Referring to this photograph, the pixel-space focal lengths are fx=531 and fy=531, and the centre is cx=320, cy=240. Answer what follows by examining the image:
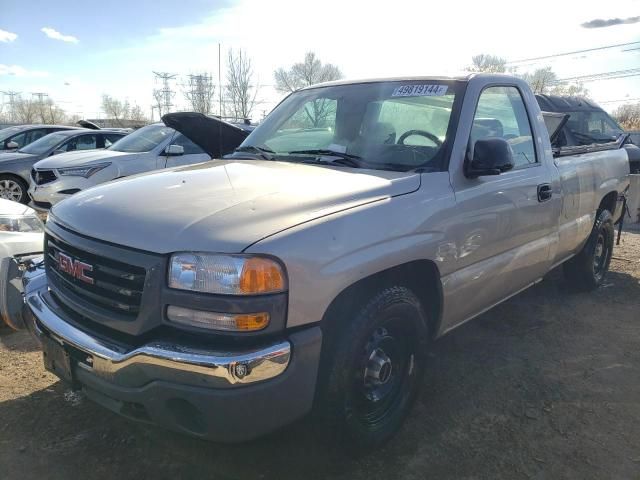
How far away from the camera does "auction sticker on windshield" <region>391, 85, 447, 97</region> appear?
3.31 metres

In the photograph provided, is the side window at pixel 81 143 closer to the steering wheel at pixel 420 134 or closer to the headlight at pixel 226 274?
the steering wheel at pixel 420 134

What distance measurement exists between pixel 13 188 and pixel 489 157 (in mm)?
9882

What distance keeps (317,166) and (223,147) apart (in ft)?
5.80

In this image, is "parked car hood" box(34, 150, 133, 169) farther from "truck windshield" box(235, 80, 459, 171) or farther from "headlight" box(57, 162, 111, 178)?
"truck windshield" box(235, 80, 459, 171)

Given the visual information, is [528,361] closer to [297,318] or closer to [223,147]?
[297,318]

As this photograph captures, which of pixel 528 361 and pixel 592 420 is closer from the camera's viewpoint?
pixel 592 420

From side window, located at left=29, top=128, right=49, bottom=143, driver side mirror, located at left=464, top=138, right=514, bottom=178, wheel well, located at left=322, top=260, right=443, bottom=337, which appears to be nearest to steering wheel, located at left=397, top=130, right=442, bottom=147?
driver side mirror, located at left=464, top=138, right=514, bottom=178

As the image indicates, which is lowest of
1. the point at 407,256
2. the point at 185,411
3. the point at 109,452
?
the point at 109,452

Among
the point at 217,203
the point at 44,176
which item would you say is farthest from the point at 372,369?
the point at 44,176

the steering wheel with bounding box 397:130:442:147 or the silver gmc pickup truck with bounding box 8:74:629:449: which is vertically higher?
the steering wheel with bounding box 397:130:442:147

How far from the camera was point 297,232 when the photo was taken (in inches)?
85.7

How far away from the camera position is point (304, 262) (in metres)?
2.14

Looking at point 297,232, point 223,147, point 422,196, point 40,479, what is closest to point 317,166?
point 422,196

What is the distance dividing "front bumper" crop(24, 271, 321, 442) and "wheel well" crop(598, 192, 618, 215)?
4.34m
